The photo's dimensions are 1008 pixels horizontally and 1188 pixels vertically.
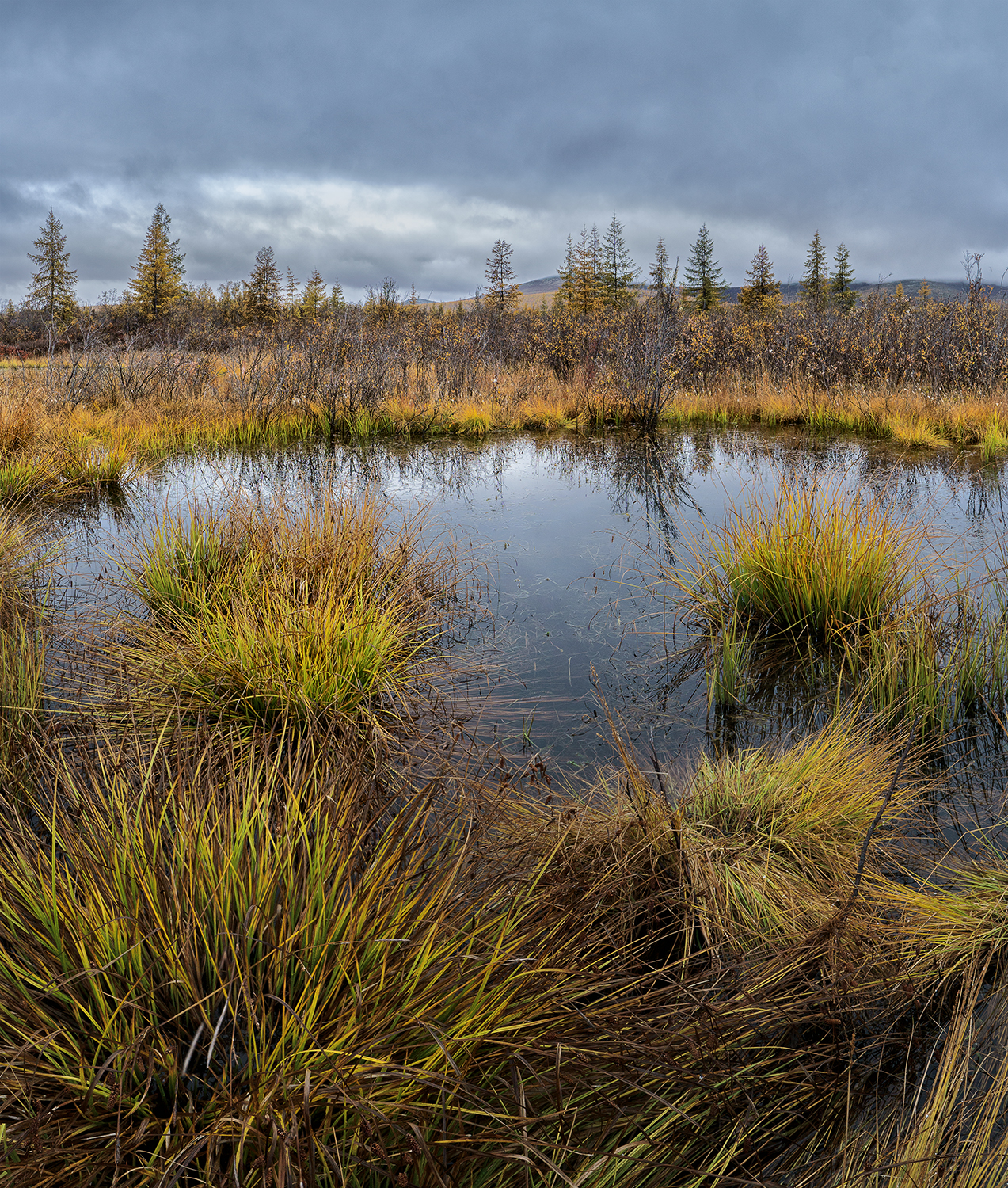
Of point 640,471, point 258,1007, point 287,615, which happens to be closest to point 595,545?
point 640,471

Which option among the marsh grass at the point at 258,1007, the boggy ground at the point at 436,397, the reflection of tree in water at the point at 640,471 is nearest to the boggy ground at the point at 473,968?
the marsh grass at the point at 258,1007

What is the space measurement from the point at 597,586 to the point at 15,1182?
395 centimetres

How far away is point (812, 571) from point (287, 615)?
2.49 m

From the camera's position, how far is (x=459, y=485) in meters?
7.48

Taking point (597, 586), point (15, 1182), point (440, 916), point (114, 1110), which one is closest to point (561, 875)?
point (440, 916)

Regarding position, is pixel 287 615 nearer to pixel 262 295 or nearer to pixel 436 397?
pixel 436 397

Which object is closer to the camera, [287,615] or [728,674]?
[287,615]

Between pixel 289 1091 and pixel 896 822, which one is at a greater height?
pixel 289 1091

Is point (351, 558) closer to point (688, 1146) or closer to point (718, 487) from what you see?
point (688, 1146)

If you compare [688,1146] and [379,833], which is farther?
[379,833]

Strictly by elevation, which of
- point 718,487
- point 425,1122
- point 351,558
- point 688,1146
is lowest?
point 688,1146

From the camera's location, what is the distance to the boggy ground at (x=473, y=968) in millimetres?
1011

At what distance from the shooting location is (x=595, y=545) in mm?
5441

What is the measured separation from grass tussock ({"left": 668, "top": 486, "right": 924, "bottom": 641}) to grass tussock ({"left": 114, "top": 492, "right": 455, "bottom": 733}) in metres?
1.59
